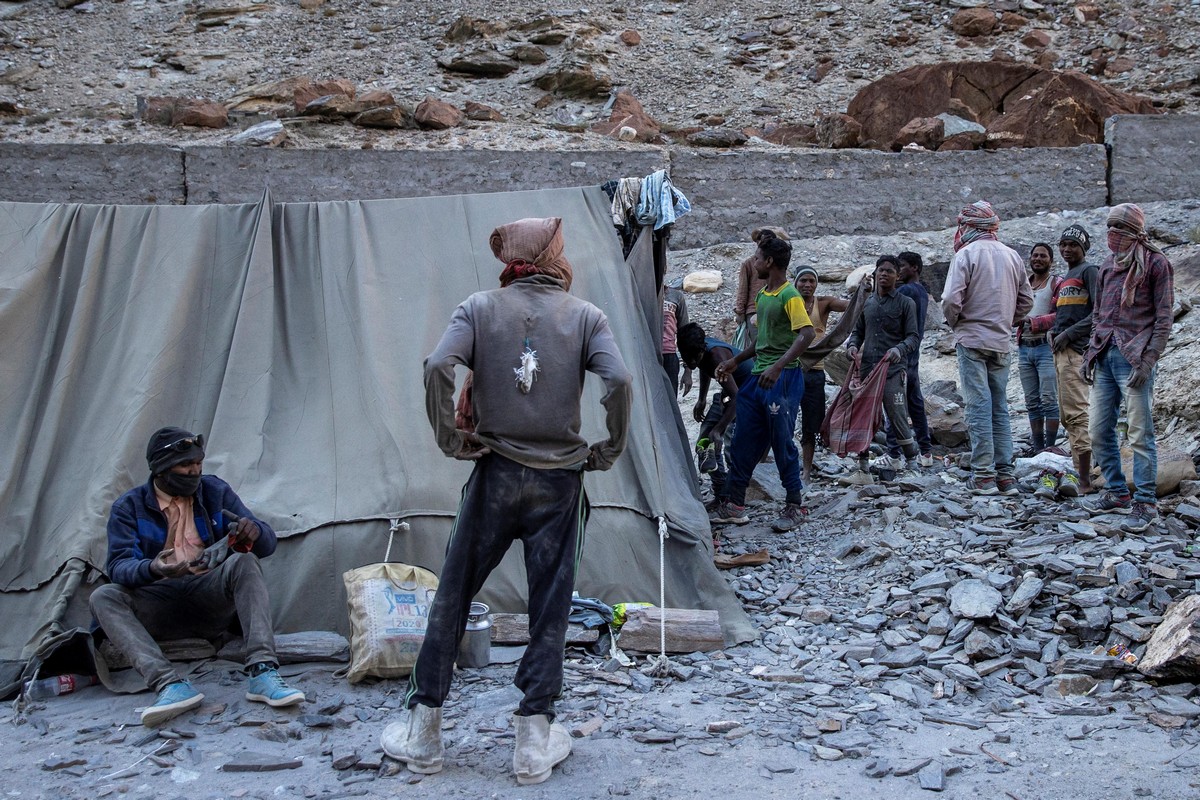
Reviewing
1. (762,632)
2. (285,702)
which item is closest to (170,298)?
(285,702)

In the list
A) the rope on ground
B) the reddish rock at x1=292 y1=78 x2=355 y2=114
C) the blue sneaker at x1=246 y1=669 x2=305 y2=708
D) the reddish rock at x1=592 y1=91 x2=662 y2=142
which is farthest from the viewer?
the reddish rock at x1=292 y1=78 x2=355 y2=114

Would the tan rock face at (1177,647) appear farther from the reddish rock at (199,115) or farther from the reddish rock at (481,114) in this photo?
the reddish rock at (199,115)

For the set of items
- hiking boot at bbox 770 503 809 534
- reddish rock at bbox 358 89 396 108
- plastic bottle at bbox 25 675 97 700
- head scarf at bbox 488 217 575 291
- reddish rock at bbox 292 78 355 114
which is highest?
reddish rock at bbox 292 78 355 114

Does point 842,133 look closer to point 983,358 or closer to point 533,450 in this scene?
point 983,358

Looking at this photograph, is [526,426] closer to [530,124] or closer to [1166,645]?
[1166,645]

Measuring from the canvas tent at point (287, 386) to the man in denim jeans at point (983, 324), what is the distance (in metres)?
2.01

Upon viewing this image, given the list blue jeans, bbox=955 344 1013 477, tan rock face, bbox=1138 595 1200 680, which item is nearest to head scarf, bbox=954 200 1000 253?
blue jeans, bbox=955 344 1013 477

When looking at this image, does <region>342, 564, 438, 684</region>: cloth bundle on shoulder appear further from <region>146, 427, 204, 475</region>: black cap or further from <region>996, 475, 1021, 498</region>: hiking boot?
<region>996, 475, 1021, 498</region>: hiking boot

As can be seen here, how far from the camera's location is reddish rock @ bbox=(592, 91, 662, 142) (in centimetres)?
1534

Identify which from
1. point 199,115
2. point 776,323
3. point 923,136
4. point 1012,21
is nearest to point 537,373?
point 776,323

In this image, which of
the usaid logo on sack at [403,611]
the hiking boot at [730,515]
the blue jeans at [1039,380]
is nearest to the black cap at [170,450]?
the usaid logo on sack at [403,611]

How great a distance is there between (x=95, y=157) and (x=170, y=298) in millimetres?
6730

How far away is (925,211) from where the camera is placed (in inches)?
461

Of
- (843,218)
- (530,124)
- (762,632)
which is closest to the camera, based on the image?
(762,632)
